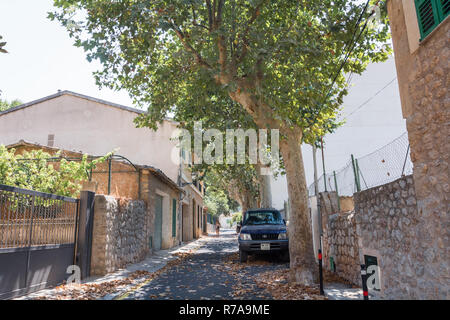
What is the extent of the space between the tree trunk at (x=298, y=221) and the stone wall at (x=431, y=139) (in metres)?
3.42

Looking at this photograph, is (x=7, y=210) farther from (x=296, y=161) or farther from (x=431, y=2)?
(x=431, y=2)

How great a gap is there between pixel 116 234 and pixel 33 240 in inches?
142

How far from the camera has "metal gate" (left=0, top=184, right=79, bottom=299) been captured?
630 centimetres

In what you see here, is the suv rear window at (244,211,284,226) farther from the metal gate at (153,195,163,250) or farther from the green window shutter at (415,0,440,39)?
the green window shutter at (415,0,440,39)

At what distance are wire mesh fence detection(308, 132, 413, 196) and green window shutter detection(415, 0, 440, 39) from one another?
1.81m

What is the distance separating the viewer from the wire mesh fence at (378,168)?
6.10 m

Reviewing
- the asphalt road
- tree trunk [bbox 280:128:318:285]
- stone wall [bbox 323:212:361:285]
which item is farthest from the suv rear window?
tree trunk [bbox 280:128:318:285]

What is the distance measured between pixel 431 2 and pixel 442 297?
4.04m

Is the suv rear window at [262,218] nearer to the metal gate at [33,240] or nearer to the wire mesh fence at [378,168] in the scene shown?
the wire mesh fence at [378,168]

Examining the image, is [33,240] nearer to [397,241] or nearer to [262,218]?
[397,241]

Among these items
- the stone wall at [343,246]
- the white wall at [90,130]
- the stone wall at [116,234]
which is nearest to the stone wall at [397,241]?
the stone wall at [343,246]

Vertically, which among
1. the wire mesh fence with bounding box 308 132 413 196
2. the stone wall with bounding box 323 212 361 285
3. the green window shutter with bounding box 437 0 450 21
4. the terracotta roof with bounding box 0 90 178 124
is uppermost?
the terracotta roof with bounding box 0 90 178 124

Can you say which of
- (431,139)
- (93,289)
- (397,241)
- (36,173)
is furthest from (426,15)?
(36,173)
